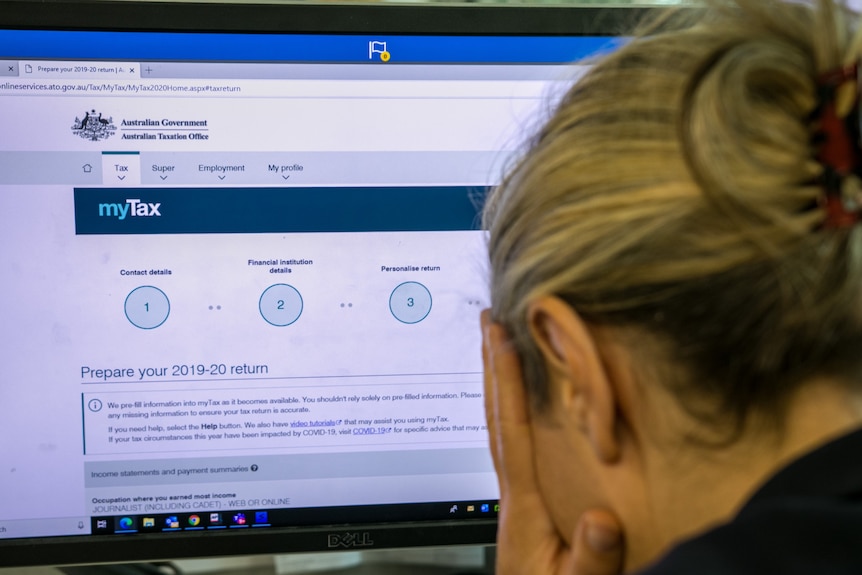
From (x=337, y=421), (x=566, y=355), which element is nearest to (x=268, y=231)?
(x=337, y=421)

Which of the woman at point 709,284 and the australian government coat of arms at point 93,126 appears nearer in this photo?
the woman at point 709,284

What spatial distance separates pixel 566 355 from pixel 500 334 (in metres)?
0.09

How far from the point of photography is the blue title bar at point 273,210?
61 cm

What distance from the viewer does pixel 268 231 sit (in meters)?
0.62

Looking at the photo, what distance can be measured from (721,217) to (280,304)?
0.34 meters

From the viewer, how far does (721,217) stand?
0.38 metres

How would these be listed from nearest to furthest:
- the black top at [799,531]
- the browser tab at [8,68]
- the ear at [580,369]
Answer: the black top at [799,531], the ear at [580,369], the browser tab at [8,68]

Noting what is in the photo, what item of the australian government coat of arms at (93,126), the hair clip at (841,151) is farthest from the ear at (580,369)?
the australian government coat of arms at (93,126)

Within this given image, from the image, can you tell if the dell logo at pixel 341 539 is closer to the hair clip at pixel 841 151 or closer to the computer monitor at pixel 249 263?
the computer monitor at pixel 249 263

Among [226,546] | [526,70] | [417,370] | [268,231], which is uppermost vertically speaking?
[526,70]

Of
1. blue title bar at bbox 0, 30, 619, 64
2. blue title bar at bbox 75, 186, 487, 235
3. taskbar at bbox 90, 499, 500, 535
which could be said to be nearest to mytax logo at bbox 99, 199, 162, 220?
blue title bar at bbox 75, 186, 487, 235

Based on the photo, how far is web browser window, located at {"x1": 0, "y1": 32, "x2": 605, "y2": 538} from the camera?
0.60 m

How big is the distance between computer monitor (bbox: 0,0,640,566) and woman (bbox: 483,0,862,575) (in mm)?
179

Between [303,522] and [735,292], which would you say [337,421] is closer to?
[303,522]
